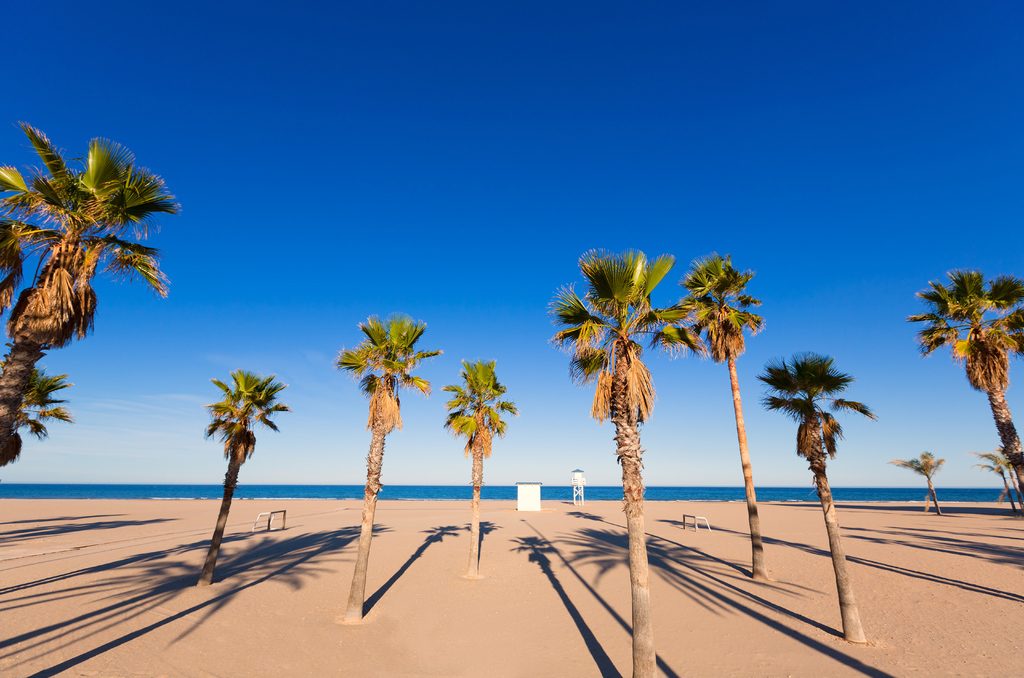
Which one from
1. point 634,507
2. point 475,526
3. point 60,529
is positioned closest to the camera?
point 634,507

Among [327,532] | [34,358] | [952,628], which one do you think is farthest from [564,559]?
[34,358]

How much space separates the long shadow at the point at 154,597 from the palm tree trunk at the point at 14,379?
5275 millimetres

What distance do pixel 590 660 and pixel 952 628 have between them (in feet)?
31.4

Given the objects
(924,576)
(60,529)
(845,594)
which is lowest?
(60,529)

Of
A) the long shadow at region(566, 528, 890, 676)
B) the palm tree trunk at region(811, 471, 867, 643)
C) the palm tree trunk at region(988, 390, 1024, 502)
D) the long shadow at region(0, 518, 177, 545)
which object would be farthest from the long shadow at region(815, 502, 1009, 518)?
the long shadow at region(0, 518, 177, 545)

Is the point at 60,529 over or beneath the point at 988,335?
beneath

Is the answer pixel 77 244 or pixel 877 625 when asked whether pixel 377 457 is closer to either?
pixel 77 244

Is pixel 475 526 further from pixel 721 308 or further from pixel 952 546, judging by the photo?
pixel 952 546

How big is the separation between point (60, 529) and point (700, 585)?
40.0 m

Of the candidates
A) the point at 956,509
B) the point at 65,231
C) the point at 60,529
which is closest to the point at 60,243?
the point at 65,231

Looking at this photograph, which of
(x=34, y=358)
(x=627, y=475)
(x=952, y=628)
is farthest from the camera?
(x=952, y=628)

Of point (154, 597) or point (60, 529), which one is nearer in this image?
point (154, 597)

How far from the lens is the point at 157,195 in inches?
368

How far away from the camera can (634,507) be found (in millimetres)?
8234
